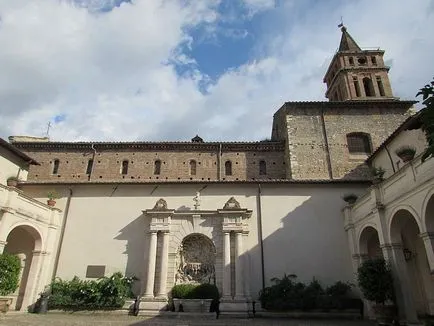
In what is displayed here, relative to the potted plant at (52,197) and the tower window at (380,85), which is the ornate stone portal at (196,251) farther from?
the tower window at (380,85)

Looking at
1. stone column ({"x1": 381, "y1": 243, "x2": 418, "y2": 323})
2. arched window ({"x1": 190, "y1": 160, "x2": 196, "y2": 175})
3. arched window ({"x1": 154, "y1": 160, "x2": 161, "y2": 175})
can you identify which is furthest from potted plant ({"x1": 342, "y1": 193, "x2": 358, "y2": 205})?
arched window ({"x1": 154, "y1": 160, "x2": 161, "y2": 175})

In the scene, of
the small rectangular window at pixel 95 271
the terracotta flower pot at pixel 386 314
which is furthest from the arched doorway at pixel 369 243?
the small rectangular window at pixel 95 271

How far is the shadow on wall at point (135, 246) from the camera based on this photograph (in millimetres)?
15615

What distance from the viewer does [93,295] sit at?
47.3 feet

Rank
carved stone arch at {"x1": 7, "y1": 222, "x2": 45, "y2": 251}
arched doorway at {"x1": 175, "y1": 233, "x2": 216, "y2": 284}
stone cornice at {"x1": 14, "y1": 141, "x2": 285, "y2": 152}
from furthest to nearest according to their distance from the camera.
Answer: stone cornice at {"x1": 14, "y1": 141, "x2": 285, "y2": 152}, arched doorway at {"x1": 175, "y1": 233, "x2": 216, "y2": 284}, carved stone arch at {"x1": 7, "y1": 222, "x2": 45, "y2": 251}

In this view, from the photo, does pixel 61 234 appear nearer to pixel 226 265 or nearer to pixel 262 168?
pixel 226 265

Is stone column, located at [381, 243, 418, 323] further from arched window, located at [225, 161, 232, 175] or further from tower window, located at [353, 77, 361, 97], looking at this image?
tower window, located at [353, 77, 361, 97]

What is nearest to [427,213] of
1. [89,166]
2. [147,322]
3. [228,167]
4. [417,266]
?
[417,266]

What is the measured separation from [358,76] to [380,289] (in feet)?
89.1

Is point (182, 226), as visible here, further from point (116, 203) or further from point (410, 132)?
point (410, 132)

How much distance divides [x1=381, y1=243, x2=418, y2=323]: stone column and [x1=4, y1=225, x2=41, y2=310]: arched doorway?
15411 mm

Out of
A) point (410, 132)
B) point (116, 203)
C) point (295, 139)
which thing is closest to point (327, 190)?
point (410, 132)

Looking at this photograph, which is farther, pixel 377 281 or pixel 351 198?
pixel 351 198

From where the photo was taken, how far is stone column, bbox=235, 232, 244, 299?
14.5 m
